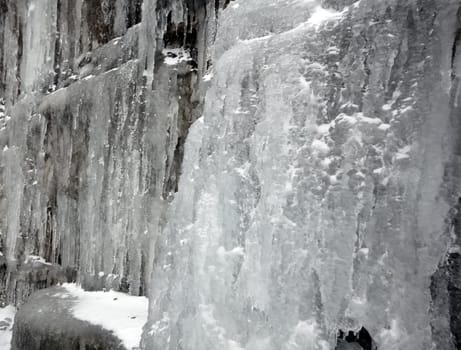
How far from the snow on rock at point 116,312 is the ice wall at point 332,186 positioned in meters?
0.86

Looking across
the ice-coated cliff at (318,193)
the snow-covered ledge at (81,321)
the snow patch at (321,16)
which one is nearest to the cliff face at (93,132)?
the snow-covered ledge at (81,321)

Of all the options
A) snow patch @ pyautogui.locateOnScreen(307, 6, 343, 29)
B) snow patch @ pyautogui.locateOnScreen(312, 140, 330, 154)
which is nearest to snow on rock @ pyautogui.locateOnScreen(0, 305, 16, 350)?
snow patch @ pyautogui.locateOnScreen(312, 140, 330, 154)

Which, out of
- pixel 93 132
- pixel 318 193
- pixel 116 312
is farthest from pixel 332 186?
pixel 93 132

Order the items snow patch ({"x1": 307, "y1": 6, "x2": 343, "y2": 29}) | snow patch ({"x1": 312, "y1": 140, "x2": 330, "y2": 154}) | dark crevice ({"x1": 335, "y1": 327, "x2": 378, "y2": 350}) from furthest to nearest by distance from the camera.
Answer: dark crevice ({"x1": 335, "y1": 327, "x2": 378, "y2": 350})
snow patch ({"x1": 307, "y1": 6, "x2": 343, "y2": 29})
snow patch ({"x1": 312, "y1": 140, "x2": 330, "y2": 154})

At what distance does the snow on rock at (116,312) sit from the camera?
326 cm

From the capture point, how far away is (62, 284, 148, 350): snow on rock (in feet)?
10.7

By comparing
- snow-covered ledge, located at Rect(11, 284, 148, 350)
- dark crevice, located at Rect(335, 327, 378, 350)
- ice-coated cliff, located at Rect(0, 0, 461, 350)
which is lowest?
snow-covered ledge, located at Rect(11, 284, 148, 350)

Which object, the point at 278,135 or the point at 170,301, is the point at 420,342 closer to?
the point at 278,135

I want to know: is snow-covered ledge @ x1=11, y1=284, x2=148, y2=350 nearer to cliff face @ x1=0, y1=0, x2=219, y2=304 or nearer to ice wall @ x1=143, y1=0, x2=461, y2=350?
cliff face @ x1=0, y1=0, x2=219, y2=304

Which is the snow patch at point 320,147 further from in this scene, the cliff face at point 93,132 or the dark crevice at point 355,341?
the cliff face at point 93,132

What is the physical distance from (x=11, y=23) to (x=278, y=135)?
666 centimetres

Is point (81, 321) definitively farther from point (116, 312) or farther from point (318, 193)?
point (318, 193)

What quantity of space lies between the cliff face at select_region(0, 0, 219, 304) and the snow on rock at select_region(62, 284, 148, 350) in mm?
150

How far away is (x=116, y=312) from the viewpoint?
146 inches
